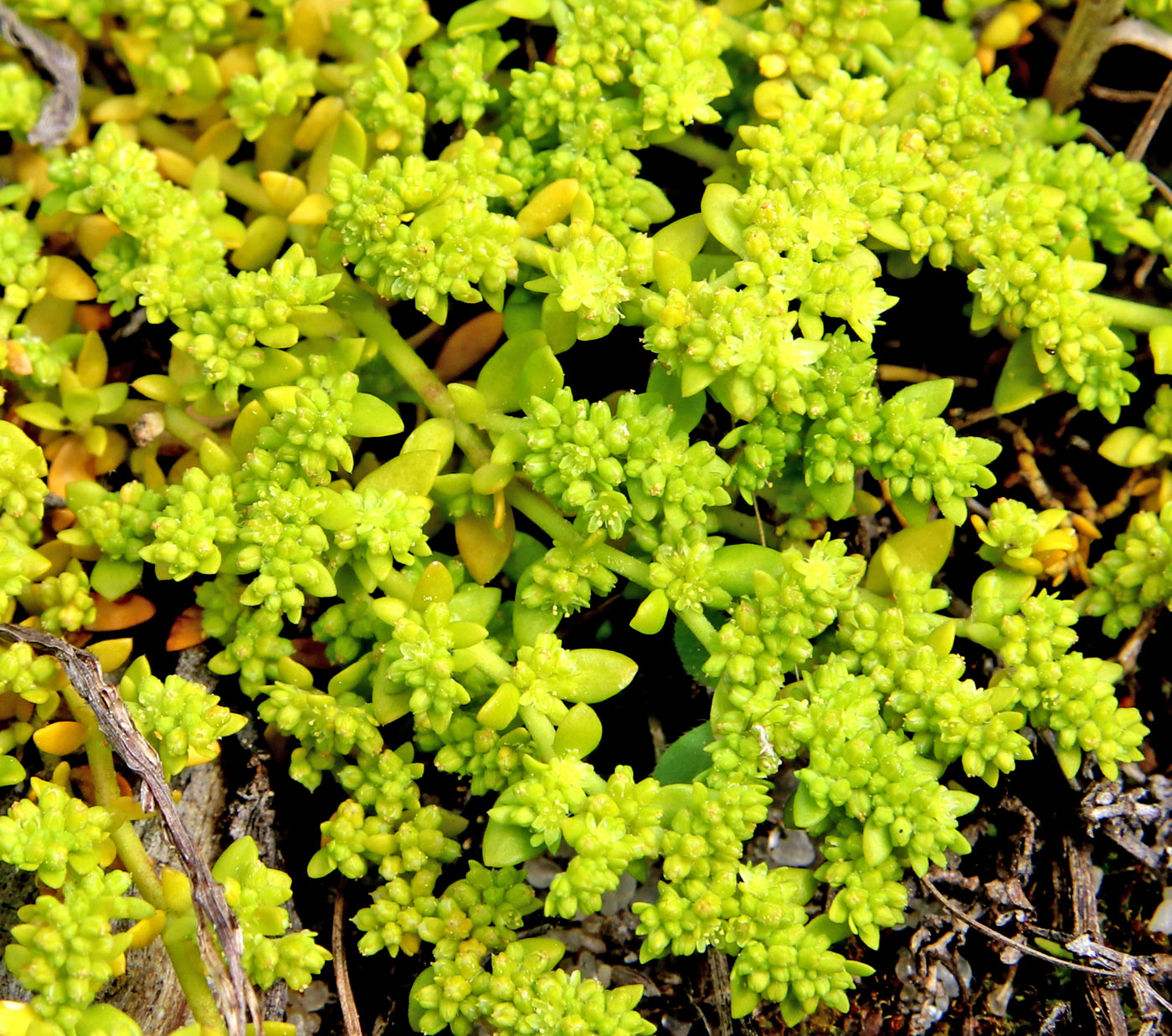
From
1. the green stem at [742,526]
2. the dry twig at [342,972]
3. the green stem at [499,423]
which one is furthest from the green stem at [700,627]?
the dry twig at [342,972]

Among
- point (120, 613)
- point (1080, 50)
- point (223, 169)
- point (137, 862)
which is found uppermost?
point (1080, 50)

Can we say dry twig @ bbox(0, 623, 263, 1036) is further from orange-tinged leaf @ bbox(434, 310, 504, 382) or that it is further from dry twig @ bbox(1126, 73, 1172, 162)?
dry twig @ bbox(1126, 73, 1172, 162)

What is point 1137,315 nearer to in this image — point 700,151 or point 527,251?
point 700,151

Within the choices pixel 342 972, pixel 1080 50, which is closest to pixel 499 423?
pixel 342 972

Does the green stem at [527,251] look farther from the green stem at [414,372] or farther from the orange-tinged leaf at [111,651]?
the orange-tinged leaf at [111,651]

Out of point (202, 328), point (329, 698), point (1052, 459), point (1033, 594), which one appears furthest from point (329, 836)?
point (1052, 459)

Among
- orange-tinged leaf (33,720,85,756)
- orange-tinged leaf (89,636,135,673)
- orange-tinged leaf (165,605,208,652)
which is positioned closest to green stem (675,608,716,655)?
orange-tinged leaf (165,605,208,652)
